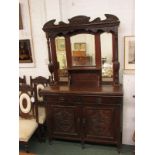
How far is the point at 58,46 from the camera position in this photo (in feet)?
10.5

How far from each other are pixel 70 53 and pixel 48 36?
44 cm

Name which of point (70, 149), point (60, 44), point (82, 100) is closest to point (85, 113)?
point (82, 100)

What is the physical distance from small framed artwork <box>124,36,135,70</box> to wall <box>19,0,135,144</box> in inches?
4.4

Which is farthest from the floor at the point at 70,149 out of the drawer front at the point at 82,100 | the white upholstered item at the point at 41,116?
the drawer front at the point at 82,100

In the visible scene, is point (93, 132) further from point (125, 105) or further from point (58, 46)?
point (58, 46)

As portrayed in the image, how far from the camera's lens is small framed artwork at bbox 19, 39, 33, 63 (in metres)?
3.47

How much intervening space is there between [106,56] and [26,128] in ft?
5.37

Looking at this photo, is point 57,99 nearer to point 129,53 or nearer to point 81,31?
point 81,31

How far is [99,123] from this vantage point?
9.54ft

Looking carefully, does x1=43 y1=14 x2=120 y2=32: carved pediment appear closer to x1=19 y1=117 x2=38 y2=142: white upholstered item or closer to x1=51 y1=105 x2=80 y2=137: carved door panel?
x1=51 y1=105 x2=80 y2=137: carved door panel

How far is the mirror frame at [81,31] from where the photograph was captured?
278 centimetres

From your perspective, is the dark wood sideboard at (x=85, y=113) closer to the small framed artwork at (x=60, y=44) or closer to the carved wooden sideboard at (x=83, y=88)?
the carved wooden sideboard at (x=83, y=88)

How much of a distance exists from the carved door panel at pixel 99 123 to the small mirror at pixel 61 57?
0.71 m
